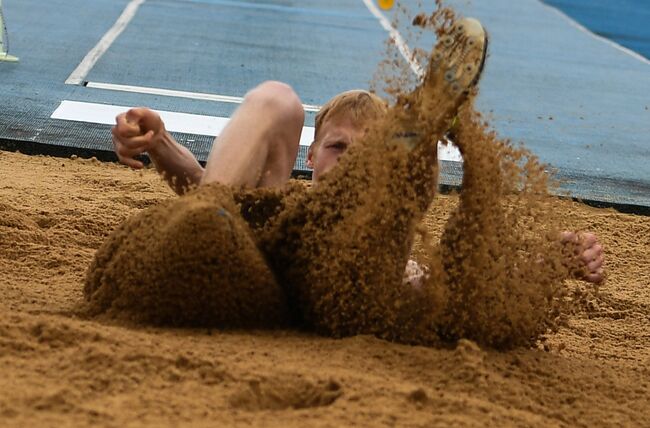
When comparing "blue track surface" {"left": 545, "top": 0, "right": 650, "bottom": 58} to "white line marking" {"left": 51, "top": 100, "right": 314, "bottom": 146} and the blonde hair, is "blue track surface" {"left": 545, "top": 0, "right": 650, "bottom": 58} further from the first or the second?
the blonde hair

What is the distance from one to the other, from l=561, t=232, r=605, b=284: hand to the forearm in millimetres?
1016

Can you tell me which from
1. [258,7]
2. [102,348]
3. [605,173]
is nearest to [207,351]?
[102,348]

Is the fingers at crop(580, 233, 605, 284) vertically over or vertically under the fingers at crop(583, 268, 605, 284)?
over

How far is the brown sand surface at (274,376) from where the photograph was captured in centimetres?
187

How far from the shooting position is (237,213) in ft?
7.88

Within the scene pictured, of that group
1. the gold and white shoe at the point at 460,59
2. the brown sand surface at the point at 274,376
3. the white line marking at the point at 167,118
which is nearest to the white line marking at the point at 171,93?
the white line marking at the point at 167,118

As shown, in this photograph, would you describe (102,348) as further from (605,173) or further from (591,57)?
(591,57)

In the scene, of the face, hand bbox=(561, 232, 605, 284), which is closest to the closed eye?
the face

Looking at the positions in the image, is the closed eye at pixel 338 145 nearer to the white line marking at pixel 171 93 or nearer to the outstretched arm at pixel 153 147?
the outstretched arm at pixel 153 147

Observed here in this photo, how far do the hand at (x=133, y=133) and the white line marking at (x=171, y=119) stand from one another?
218cm

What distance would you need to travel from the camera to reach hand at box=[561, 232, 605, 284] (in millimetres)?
2715

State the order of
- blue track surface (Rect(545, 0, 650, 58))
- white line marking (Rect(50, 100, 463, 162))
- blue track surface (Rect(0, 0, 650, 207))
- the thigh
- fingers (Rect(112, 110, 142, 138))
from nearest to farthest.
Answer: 1. the thigh
2. fingers (Rect(112, 110, 142, 138))
3. white line marking (Rect(50, 100, 463, 162))
4. blue track surface (Rect(0, 0, 650, 207))
5. blue track surface (Rect(545, 0, 650, 58))

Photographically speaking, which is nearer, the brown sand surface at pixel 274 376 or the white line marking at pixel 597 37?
the brown sand surface at pixel 274 376

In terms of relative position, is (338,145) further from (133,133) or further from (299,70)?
(299,70)
